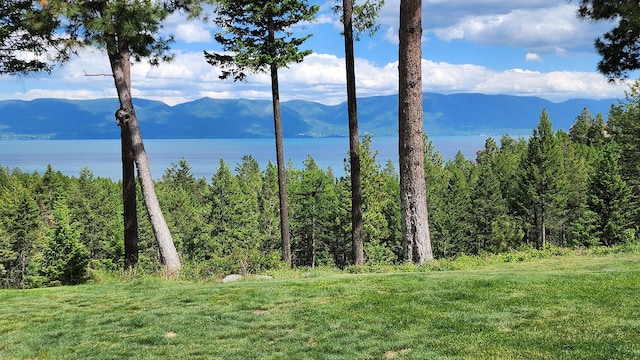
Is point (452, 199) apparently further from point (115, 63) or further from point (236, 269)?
point (115, 63)

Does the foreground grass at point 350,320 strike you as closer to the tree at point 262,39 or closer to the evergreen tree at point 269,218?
the tree at point 262,39

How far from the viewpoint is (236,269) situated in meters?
13.0

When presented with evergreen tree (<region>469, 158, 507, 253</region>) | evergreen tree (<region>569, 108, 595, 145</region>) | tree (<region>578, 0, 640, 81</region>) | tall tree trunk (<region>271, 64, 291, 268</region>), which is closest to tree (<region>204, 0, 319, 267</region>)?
tall tree trunk (<region>271, 64, 291, 268</region>)

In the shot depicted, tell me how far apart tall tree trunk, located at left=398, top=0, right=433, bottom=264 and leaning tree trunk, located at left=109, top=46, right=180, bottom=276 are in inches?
227

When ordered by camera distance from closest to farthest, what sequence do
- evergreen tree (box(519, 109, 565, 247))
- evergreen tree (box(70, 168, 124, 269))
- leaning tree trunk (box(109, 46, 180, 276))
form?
leaning tree trunk (box(109, 46, 180, 276)) < evergreen tree (box(519, 109, 565, 247)) < evergreen tree (box(70, 168, 124, 269))

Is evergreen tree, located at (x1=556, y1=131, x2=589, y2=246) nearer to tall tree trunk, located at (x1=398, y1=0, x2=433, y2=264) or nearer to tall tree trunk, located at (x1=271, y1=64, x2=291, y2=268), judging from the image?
tall tree trunk, located at (x1=271, y1=64, x2=291, y2=268)

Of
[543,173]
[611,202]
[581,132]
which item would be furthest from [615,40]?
[581,132]

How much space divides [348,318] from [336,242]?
37.7 m

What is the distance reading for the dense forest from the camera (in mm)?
33375

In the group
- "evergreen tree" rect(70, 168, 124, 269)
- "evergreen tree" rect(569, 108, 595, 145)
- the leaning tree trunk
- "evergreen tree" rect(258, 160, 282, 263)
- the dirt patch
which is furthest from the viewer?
"evergreen tree" rect(569, 108, 595, 145)

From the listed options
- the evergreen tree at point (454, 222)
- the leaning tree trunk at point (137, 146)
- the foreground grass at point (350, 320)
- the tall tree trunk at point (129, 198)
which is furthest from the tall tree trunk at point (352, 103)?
the evergreen tree at point (454, 222)

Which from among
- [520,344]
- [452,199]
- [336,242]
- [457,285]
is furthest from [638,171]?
[520,344]

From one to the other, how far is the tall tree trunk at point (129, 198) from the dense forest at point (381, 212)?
68.1 feet

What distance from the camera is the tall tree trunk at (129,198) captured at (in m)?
12.2
